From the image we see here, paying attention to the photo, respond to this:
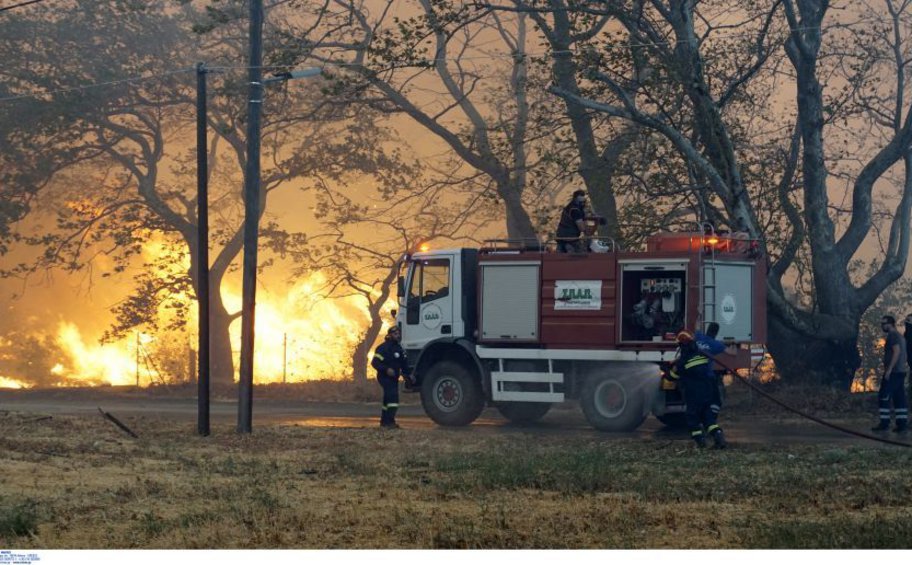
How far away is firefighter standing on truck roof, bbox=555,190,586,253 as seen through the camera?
2238cm

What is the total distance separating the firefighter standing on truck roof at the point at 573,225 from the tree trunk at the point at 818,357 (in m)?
6.61

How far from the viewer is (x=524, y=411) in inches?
971

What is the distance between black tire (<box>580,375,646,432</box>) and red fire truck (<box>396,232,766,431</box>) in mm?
16

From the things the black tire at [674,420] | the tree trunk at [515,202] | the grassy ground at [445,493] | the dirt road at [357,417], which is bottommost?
the grassy ground at [445,493]

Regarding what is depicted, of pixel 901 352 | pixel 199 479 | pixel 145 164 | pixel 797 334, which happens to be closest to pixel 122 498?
pixel 199 479

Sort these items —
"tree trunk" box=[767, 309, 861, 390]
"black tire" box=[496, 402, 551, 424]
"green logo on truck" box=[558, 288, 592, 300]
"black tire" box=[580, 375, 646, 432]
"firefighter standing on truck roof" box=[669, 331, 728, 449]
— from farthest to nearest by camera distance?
1. "tree trunk" box=[767, 309, 861, 390]
2. "black tire" box=[496, 402, 551, 424]
3. "green logo on truck" box=[558, 288, 592, 300]
4. "black tire" box=[580, 375, 646, 432]
5. "firefighter standing on truck roof" box=[669, 331, 728, 449]

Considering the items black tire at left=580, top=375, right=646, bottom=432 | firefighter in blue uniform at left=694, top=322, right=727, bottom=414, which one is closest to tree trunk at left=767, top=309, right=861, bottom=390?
black tire at left=580, top=375, right=646, bottom=432

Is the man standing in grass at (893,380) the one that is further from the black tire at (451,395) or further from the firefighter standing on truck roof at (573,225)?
the black tire at (451,395)

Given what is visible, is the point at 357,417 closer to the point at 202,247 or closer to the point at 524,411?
the point at 524,411

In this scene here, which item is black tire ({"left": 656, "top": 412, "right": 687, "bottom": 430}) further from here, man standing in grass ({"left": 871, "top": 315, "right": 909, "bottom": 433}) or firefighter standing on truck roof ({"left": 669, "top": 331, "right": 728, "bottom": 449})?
firefighter standing on truck roof ({"left": 669, "top": 331, "right": 728, "bottom": 449})

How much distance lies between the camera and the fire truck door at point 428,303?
76.7 ft

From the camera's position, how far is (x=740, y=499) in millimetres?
13742

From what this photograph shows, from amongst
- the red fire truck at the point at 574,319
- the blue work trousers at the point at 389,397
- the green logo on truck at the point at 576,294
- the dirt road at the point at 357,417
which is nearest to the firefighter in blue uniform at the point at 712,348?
the dirt road at the point at 357,417

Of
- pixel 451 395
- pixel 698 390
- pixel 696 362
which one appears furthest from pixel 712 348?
pixel 451 395
